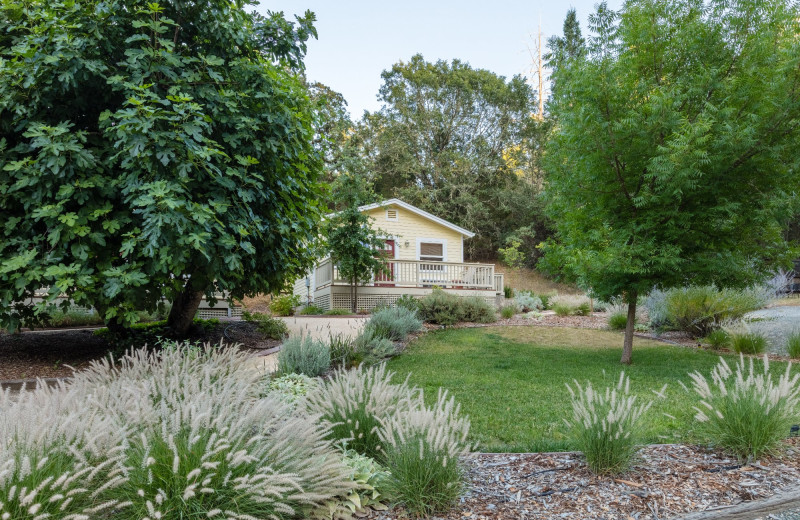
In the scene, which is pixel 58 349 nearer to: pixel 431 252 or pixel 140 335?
pixel 140 335

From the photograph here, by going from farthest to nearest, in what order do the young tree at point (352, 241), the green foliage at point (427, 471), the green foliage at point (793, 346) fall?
the young tree at point (352, 241)
the green foliage at point (793, 346)
the green foliage at point (427, 471)

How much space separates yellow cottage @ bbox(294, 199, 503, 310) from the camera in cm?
1611

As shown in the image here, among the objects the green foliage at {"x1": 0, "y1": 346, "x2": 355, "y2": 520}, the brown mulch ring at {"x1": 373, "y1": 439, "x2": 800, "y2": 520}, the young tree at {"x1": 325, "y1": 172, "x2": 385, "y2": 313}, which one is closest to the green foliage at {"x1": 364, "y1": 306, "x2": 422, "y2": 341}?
the young tree at {"x1": 325, "y1": 172, "x2": 385, "y2": 313}

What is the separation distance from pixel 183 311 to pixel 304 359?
315 centimetres

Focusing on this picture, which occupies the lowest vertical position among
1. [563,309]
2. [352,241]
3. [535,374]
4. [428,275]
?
[535,374]

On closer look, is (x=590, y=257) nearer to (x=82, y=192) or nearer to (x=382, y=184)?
(x=82, y=192)

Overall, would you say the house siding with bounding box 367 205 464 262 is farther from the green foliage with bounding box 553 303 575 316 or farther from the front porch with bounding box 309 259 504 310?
the green foliage with bounding box 553 303 575 316

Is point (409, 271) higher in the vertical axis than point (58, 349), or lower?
higher

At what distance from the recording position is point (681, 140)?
5.61 m

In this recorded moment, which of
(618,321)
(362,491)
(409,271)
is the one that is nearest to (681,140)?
(362,491)

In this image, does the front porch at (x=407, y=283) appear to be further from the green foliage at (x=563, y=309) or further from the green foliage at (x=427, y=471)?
the green foliage at (x=427, y=471)

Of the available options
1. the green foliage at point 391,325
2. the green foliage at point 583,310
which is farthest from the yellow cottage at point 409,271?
the green foliage at point 391,325

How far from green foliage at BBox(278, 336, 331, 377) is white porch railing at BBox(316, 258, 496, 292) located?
10.0 meters

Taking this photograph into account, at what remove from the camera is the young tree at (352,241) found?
48.8 feet
